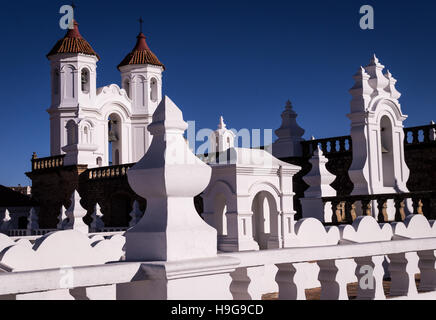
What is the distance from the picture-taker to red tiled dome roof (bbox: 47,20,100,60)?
36034 mm

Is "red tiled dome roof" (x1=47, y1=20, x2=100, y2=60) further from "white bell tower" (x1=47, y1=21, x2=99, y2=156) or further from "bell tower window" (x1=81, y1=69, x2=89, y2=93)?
"bell tower window" (x1=81, y1=69, x2=89, y2=93)

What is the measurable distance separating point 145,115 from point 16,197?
10.1 meters

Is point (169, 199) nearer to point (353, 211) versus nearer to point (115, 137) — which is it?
point (353, 211)

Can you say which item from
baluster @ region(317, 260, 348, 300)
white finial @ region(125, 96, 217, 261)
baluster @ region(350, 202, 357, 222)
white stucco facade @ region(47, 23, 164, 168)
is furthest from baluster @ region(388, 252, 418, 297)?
white stucco facade @ region(47, 23, 164, 168)

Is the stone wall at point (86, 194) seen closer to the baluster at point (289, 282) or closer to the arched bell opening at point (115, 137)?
the arched bell opening at point (115, 137)

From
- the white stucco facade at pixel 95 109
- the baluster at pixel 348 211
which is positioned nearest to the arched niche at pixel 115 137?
the white stucco facade at pixel 95 109

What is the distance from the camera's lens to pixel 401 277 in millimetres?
5621

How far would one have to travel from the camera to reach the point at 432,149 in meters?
18.2

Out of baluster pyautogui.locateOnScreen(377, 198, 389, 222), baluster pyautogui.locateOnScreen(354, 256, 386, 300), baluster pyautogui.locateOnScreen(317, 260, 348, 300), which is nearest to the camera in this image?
baluster pyautogui.locateOnScreen(317, 260, 348, 300)

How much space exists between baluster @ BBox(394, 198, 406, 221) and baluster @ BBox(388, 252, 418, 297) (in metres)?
7.58

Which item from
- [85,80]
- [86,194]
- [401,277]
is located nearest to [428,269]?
[401,277]

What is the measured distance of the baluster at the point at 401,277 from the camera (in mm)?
5555

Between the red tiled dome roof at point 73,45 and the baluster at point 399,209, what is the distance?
2734cm
